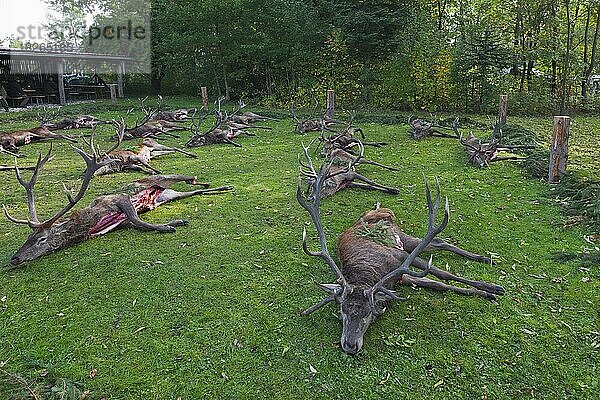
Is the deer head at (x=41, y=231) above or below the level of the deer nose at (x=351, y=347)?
above

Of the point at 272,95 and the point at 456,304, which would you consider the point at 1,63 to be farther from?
the point at 456,304

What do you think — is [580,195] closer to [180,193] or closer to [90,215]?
[180,193]

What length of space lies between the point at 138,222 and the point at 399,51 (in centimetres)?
1367

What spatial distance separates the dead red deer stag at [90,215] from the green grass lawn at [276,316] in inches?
4.8

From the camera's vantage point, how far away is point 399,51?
16750 millimetres

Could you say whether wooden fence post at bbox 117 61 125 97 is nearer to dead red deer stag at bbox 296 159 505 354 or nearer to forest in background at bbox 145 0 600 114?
forest in background at bbox 145 0 600 114

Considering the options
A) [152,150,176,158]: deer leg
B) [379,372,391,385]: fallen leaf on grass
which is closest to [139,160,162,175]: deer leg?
[152,150,176,158]: deer leg

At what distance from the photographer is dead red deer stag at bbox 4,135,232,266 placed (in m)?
4.45

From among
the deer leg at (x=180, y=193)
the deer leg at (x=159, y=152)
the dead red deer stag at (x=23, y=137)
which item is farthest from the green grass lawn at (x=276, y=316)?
the dead red deer stag at (x=23, y=137)

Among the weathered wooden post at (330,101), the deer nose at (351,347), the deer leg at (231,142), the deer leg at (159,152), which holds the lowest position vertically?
the deer nose at (351,347)

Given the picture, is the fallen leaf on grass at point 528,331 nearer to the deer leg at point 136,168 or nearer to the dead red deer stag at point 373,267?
the dead red deer stag at point 373,267

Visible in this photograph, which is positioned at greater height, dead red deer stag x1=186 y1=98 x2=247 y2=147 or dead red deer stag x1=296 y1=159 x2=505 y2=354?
dead red deer stag x1=186 y1=98 x2=247 y2=147

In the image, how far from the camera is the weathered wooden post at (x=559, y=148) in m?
6.73

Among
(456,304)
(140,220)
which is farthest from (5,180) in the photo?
(456,304)
